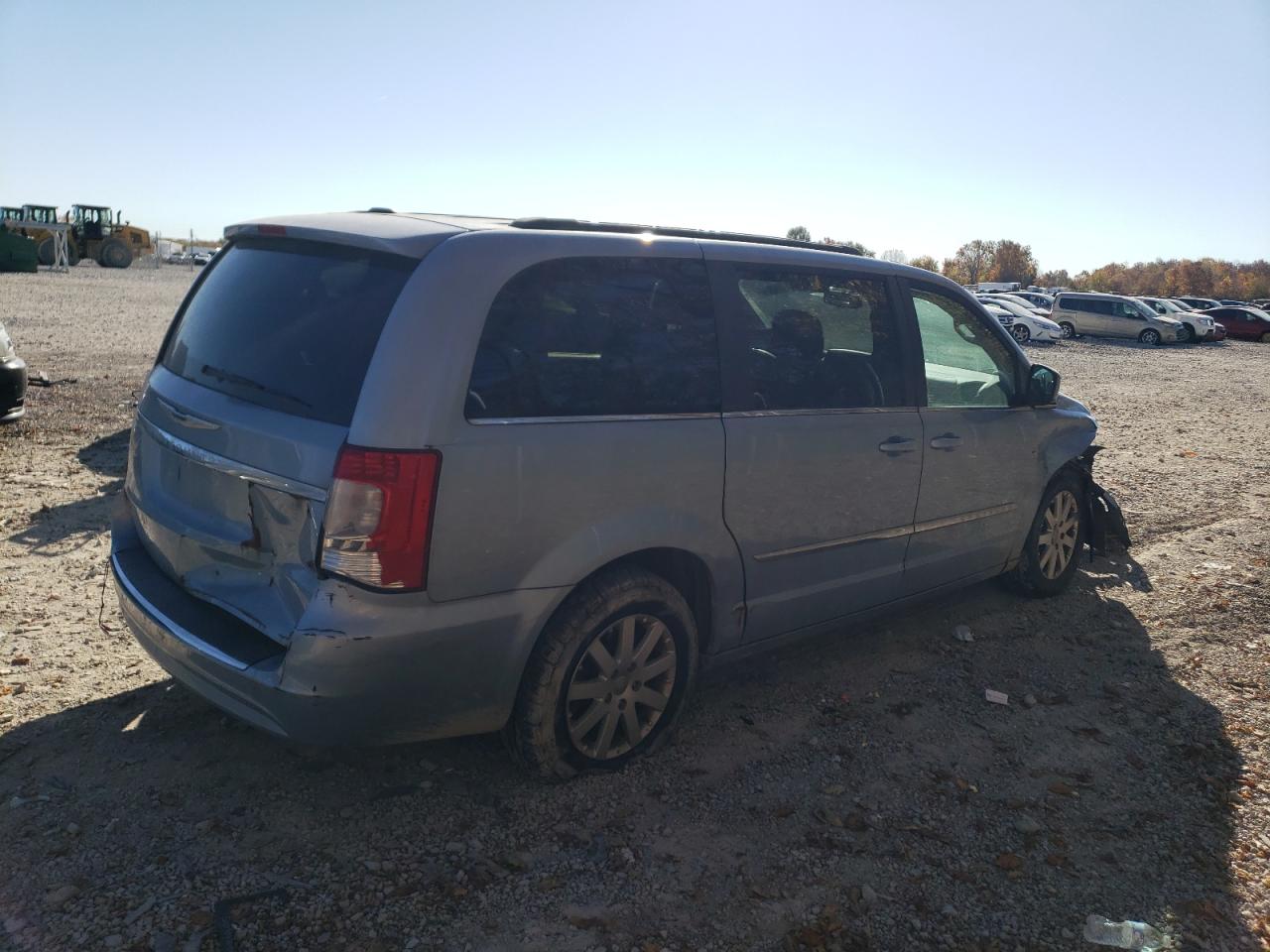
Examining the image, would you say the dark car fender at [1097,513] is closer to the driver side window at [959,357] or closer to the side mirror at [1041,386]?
the side mirror at [1041,386]

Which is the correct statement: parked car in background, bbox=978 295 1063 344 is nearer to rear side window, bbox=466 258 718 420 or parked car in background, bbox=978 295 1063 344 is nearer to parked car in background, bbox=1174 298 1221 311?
parked car in background, bbox=1174 298 1221 311

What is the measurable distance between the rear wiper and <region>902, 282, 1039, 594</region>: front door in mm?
2758

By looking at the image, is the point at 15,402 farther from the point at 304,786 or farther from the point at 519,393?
the point at 519,393

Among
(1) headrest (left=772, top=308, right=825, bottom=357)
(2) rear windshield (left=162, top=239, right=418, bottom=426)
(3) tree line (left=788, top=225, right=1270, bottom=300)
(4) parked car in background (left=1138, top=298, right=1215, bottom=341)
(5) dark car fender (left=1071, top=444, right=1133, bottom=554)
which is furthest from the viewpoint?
(3) tree line (left=788, top=225, right=1270, bottom=300)

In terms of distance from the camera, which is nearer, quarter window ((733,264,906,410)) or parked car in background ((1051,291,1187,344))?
quarter window ((733,264,906,410))

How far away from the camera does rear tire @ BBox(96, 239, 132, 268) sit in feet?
145

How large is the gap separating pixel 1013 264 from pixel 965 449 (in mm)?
116917

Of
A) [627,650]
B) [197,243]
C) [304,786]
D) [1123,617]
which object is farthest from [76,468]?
[197,243]

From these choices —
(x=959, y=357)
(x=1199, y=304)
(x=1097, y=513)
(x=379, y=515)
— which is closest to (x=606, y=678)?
(x=379, y=515)

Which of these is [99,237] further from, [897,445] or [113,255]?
[897,445]

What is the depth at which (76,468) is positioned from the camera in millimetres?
7258

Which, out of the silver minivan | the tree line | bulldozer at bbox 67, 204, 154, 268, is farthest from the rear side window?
the tree line

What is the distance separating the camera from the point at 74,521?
602 cm

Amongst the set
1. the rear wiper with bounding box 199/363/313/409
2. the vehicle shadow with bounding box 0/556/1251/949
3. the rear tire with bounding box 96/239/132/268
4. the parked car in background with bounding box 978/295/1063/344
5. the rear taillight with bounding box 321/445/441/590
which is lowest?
the vehicle shadow with bounding box 0/556/1251/949
